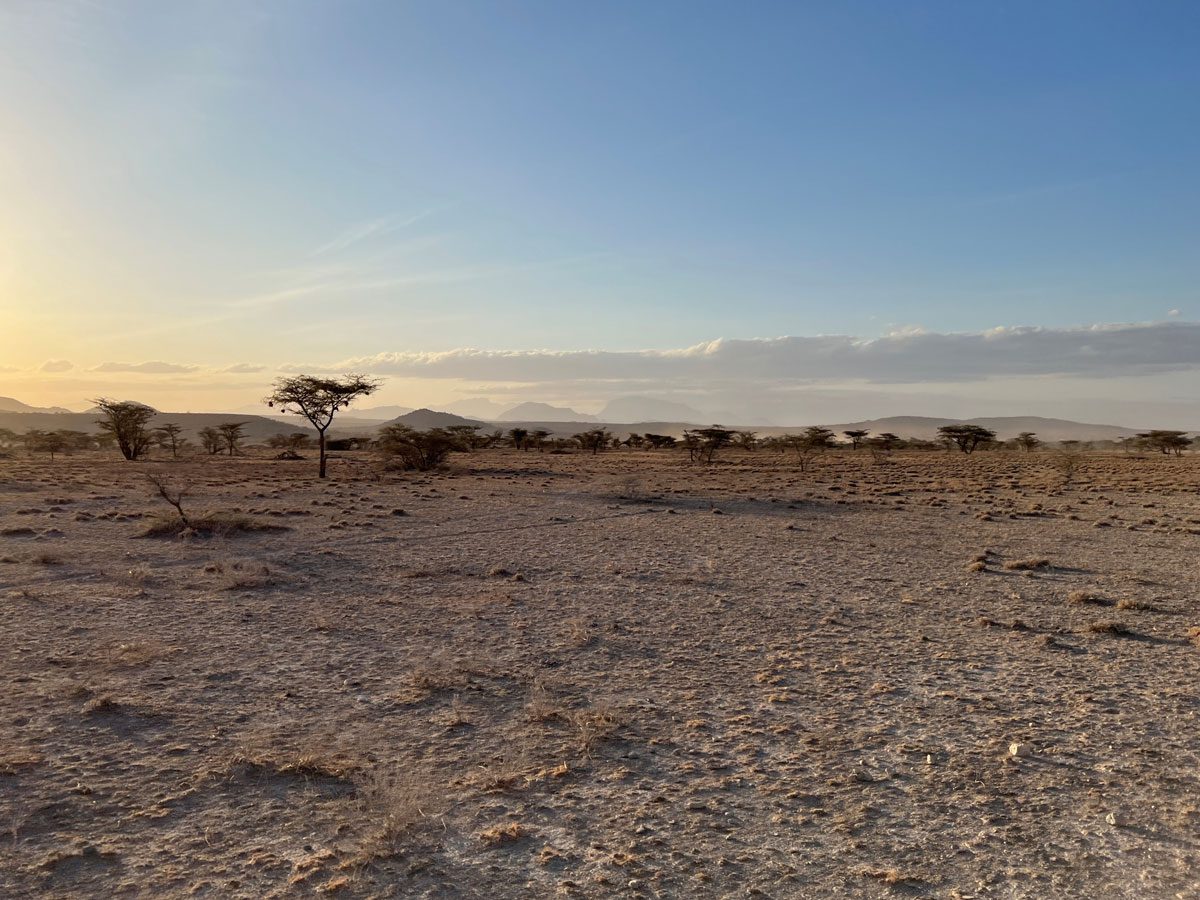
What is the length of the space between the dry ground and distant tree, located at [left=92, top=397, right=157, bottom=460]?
1680 inches

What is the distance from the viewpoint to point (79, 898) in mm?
3887

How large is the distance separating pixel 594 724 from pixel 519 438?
7340 cm


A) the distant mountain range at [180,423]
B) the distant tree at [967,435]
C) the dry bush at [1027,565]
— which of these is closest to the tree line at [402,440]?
the distant tree at [967,435]

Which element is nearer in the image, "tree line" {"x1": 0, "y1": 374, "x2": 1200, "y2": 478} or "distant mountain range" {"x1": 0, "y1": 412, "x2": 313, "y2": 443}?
"tree line" {"x1": 0, "y1": 374, "x2": 1200, "y2": 478}

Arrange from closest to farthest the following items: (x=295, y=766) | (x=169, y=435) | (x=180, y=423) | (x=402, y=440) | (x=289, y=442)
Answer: (x=295, y=766), (x=402, y=440), (x=169, y=435), (x=289, y=442), (x=180, y=423)

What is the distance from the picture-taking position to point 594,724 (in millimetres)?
6219

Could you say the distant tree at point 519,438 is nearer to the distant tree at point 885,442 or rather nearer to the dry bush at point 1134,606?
the distant tree at point 885,442

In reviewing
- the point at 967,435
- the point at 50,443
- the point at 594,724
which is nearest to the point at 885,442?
the point at 967,435

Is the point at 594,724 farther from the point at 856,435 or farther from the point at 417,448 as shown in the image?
the point at 856,435

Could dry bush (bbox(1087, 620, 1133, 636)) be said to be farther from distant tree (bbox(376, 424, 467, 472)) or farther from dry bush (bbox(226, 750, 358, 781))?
distant tree (bbox(376, 424, 467, 472))

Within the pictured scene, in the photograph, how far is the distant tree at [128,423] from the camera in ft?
168

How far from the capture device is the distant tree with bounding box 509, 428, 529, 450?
257 ft

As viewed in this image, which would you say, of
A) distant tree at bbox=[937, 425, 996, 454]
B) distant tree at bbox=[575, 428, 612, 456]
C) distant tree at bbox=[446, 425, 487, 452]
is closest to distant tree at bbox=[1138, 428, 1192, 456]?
distant tree at bbox=[937, 425, 996, 454]

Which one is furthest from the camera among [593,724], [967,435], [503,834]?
[967,435]
